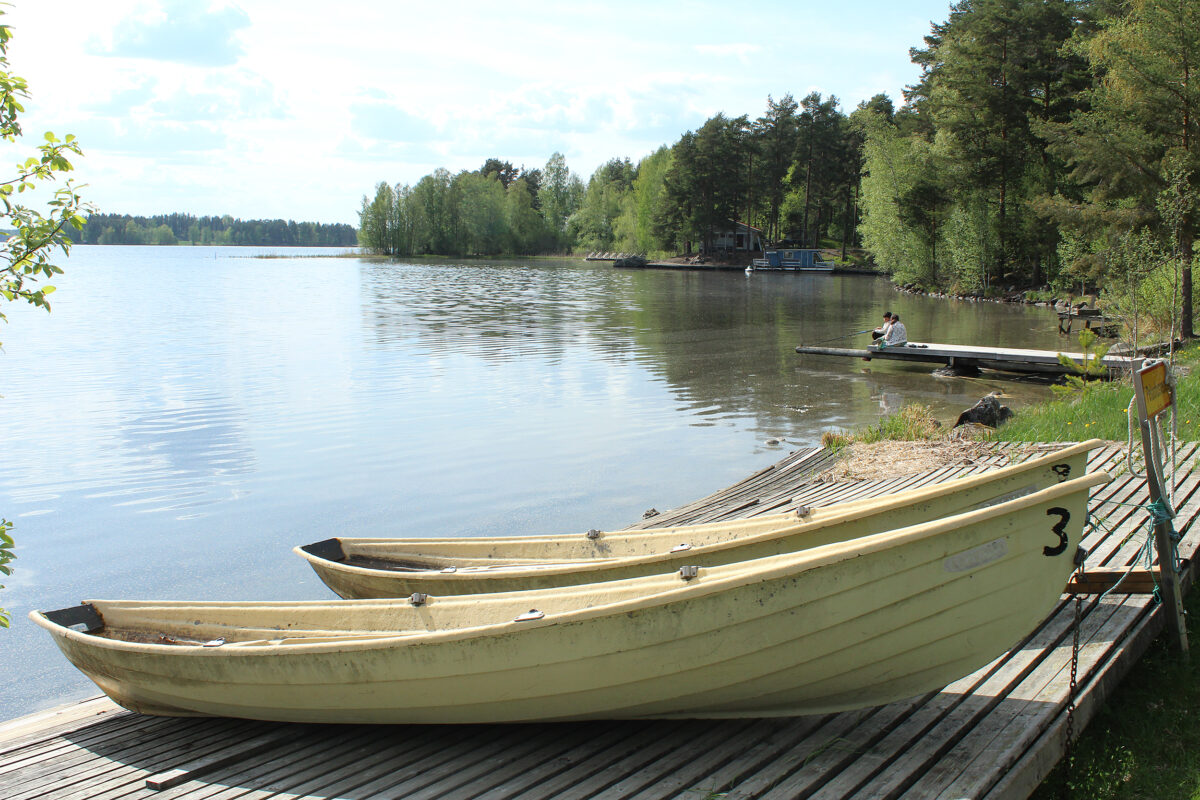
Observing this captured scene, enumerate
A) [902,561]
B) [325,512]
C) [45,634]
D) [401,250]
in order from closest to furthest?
[902,561] → [45,634] → [325,512] → [401,250]

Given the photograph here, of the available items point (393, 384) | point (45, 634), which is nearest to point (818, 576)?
point (45, 634)

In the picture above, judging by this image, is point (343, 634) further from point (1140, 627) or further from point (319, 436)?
point (319, 436)

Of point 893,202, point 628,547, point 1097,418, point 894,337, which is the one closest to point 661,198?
point 893,202

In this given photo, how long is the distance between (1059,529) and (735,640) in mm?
1603

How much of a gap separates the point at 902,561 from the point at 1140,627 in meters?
2.30

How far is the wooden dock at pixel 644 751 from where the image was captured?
4.04m

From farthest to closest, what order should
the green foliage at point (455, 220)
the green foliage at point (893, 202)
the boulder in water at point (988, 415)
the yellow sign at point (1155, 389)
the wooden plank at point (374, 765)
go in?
the green foliage at point (455, 220) < the green foliage at point (893, 202) < the boulder in water at point (988, 415) < the yellow sign at point (1155, 389) < the wooden plank at point (374, 765)

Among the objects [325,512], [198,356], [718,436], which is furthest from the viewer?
[198,356]

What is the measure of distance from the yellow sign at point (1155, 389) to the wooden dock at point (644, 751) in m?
1.19

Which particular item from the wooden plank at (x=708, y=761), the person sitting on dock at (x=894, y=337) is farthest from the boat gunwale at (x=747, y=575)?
the person sitting on dock at (x=894, y=337)

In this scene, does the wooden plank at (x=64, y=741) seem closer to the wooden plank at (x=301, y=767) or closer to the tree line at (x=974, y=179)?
the wooden plank at (x=301, y=767)

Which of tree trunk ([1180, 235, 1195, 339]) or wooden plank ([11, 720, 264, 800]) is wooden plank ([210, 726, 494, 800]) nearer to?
wooden plank ([11, 720, 264, 800])

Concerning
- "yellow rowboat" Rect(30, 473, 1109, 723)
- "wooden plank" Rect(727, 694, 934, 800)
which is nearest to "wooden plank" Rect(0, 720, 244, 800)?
"yellow rowboat" Rect(30, 473, 1109, 723)

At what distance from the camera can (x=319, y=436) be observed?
629 inches
